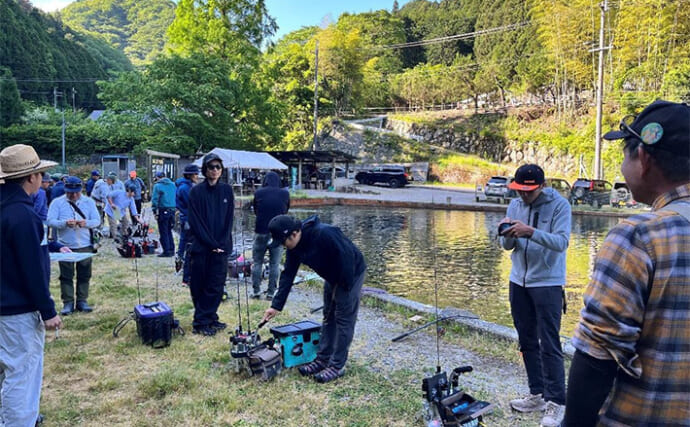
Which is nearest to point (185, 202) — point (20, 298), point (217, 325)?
point (217, 325)

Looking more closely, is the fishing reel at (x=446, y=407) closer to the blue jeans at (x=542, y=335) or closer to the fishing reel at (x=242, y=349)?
the blue jeans at (x=542, y=335)

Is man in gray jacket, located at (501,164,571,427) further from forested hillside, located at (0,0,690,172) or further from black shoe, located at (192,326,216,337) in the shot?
forested hillside, located at (0,0,690,172)

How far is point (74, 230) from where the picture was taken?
5.63 m

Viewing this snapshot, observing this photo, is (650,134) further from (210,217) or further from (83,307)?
(83,307)

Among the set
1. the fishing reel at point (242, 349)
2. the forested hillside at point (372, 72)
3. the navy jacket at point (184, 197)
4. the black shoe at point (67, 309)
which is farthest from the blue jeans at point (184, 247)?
the forested hillside at point (372, 72)

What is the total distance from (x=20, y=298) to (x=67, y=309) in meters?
3.55

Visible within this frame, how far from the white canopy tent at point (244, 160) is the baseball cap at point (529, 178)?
2117 centimetres

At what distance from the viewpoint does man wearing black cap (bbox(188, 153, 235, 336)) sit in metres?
5.03

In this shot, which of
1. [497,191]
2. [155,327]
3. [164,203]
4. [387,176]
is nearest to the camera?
[155,327]

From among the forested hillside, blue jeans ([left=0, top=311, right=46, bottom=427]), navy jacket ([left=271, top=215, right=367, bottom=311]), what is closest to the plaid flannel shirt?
navy jacket ([left=271, top=215, right=367, bottom=311])

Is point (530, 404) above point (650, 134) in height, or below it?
below

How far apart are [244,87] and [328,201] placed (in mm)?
11431

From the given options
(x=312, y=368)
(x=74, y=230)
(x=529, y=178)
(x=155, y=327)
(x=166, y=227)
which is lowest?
(x=312, y=368)

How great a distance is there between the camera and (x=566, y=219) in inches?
129
